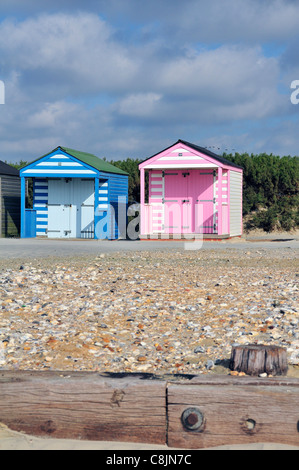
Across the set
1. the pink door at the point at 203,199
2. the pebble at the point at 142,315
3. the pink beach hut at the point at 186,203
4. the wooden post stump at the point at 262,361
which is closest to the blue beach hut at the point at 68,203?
the pink beach hut at the point at 186,203

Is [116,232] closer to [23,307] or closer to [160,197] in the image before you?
[160,197]

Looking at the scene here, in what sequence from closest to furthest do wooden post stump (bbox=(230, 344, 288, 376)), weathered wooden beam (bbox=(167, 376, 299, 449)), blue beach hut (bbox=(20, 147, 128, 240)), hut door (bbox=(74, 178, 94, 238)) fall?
weathered wooden beam (bbox=(167, 376, 299, 449)), wooden post stump (bbox=(230, 344, 288, 376)), blue beach hut (bbox=(20, 147, 128, 240)), hut door (bbox=(74, 178, 94, 238))

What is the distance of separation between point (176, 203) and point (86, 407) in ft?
66.3

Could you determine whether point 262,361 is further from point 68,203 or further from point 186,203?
point 68,203

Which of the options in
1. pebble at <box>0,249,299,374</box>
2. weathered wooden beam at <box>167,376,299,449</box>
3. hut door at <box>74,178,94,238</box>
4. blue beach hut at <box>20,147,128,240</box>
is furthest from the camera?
hut door at <box>74,178,94,238</box>

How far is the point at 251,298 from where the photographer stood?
9.14m

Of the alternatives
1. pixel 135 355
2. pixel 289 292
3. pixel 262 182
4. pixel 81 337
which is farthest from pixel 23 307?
→ pixel 262 182

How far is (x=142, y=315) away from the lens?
27.5ft

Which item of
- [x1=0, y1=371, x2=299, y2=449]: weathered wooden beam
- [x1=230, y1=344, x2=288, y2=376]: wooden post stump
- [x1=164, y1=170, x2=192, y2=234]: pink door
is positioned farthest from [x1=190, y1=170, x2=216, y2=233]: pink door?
[x1=0, y1=371, x2=299, y2=449]: weathered wooden beam

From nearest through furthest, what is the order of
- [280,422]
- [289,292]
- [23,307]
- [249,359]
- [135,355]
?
[280,422] < [249,359] < [135,355] < [23,307] < [289,292]

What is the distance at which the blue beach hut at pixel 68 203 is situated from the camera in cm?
2412

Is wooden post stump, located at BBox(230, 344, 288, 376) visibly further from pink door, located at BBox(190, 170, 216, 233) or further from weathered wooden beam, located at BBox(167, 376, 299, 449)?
pink door, located at BBox(190, 170, 216, 233)

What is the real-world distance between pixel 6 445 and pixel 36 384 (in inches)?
18.0

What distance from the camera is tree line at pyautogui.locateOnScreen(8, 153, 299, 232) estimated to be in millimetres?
27766
